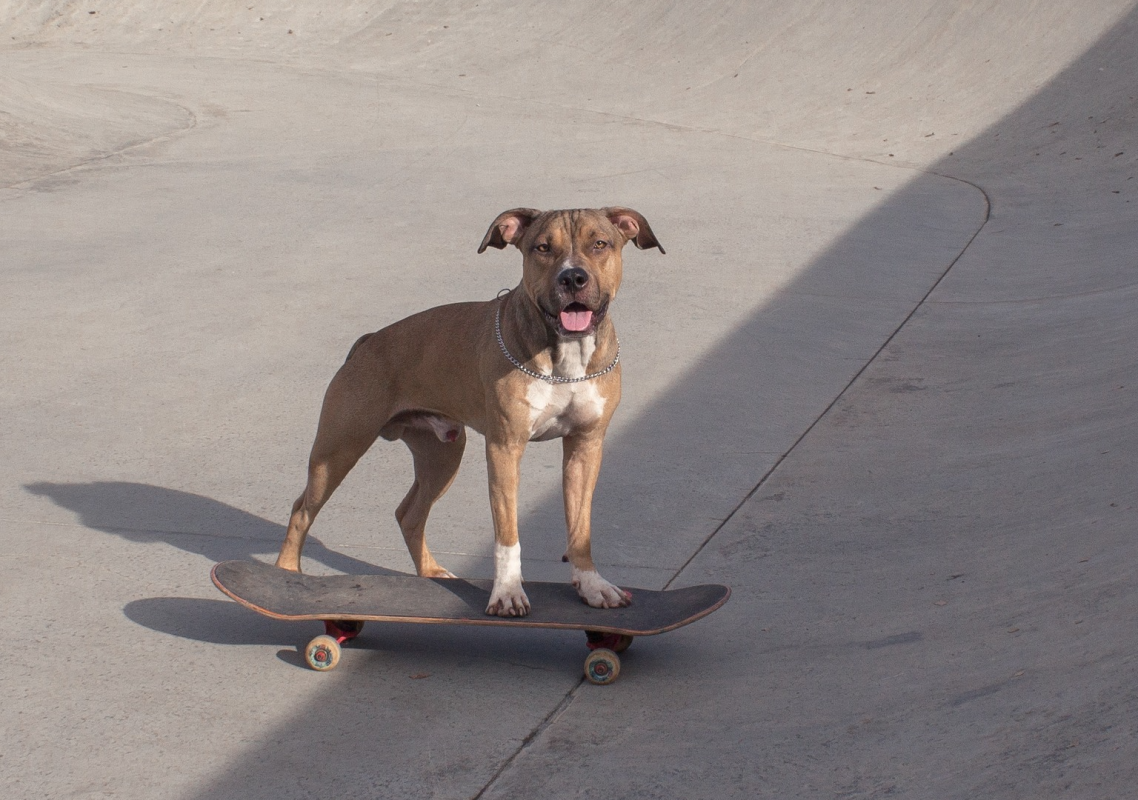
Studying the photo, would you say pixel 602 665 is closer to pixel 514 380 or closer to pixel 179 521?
pixel 514 380

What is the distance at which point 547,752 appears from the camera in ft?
13.3

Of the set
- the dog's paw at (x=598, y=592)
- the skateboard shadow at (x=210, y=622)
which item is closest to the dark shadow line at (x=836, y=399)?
the dog's paw at (x=598, y=592)

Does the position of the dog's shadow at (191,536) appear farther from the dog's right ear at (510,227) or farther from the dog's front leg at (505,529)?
the dog's right ear at (510,227)

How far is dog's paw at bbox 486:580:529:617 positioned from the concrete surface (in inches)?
10.8

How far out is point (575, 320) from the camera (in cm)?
433

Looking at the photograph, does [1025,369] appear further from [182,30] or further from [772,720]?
[182,30]

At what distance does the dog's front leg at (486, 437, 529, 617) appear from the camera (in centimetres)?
453

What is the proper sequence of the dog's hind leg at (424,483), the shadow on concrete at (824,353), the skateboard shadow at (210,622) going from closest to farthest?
the shadow on concrete at (824,353)
the skateboard shadow at (210,622)
the dog's hind leg at (424,483)

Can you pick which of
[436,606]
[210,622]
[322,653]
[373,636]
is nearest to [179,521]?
[210,622]

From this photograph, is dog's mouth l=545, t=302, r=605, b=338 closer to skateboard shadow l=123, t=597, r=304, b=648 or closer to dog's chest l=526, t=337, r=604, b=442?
dog's chest l=526, t=337, r=604, b=442

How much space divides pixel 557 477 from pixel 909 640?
2375mm

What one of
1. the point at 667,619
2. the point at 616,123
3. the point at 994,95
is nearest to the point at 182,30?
the point at 616,123

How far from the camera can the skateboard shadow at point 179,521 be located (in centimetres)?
572

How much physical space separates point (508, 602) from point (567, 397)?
756 millimetres
